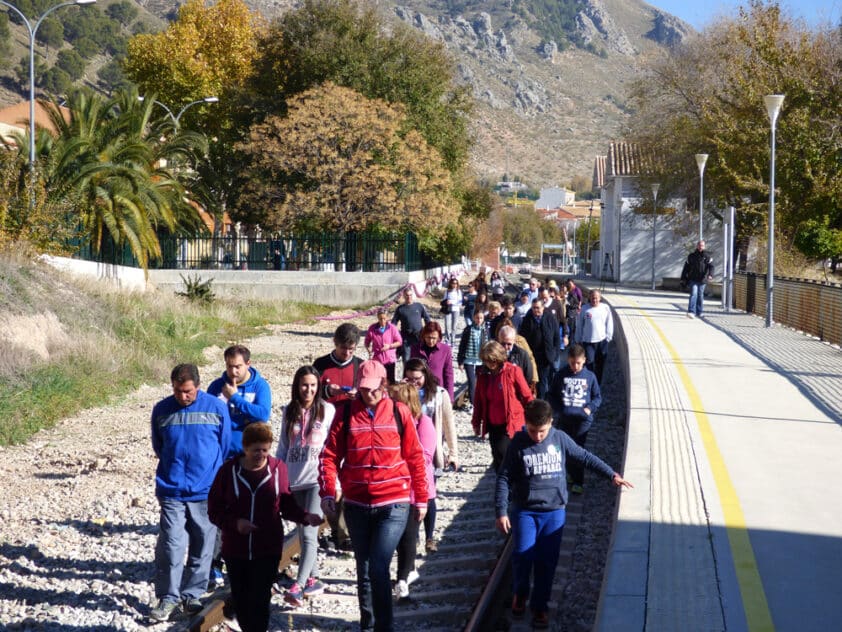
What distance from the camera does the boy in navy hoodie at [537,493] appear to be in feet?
22.9

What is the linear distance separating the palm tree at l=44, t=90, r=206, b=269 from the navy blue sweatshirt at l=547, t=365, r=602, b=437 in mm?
20909

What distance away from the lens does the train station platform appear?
20.2 ft

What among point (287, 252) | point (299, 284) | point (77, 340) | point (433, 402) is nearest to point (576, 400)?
point (433, 402)

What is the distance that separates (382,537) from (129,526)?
4217mm

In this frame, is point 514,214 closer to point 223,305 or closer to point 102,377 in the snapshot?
point 223,305

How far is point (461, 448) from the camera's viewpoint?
1441cm

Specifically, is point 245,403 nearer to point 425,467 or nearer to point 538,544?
point 425,467

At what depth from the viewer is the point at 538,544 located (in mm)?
7270

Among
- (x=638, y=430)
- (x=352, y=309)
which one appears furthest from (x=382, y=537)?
(x=352, y=309)

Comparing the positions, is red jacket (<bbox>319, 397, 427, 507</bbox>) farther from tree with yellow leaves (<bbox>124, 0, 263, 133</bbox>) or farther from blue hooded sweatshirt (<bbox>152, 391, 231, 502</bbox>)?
tree with yellow leaves (<bbox>124, 0, 263, 133</bbox>)

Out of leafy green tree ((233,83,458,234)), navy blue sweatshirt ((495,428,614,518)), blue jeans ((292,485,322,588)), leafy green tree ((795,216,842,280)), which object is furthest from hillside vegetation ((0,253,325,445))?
leafy green tree ((795,216,842,280))

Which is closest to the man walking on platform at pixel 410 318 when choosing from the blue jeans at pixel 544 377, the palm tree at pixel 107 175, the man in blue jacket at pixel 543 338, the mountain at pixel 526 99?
the man in blue jacket at pixel 543 338

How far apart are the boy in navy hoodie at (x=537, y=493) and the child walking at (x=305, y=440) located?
133cm

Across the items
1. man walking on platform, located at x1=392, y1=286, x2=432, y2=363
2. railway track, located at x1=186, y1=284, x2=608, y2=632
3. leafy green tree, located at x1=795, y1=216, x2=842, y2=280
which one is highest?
leafy green tree, located at x1=795, y1=216, x2=842, y2=280
